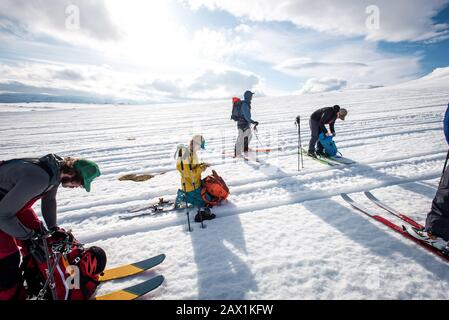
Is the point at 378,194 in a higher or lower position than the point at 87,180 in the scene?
lower

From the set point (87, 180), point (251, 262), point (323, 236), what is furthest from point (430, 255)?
point (87, 180)

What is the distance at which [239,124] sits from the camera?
852 cm

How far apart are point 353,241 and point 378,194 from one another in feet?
6.46

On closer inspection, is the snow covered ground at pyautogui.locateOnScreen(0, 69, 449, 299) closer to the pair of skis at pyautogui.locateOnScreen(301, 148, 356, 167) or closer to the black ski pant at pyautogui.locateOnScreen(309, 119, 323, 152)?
the pair of skis at pyautogui.locateOnScreen(301, 148, 356, 167)

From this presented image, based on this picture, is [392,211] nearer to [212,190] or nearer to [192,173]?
[212,190]

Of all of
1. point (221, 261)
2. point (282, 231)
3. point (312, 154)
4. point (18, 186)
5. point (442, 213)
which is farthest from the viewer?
point (312, 154)

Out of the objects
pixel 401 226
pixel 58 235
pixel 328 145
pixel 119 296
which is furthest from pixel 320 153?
pixel 58 235

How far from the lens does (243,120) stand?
842 centimetres

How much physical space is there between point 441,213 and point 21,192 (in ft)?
15.6

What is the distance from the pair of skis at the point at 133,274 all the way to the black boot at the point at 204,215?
104 centimetres

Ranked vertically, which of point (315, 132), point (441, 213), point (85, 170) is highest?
point (315, 132)

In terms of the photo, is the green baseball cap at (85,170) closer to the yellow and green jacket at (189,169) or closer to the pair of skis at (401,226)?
the yellow and green jacket at (189,169)

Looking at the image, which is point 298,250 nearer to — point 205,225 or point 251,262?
point 251,262

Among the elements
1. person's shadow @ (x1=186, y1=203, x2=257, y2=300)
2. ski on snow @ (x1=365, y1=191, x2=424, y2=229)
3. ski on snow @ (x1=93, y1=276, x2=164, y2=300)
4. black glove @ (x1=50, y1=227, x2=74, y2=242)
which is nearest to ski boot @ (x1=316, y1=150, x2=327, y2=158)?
ski on snow @ (x1=365, y1=191, x2=424, y2=229)
